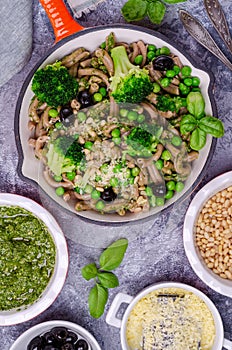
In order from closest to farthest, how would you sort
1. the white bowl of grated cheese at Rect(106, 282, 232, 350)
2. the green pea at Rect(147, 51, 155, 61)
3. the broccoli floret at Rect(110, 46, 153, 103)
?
the broccoli floret at Rect(110, 46, 153, 103), the green pea at Rect(147, 51, 155, 61), the white bowl of grated cheese at Rect(106, 282, 232, 350)

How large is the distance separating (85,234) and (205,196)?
58 cm

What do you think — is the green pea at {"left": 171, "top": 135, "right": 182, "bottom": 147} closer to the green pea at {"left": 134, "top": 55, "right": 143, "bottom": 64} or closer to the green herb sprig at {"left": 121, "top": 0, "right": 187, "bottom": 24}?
the green pea at {"left": 134, "top": 55, "right": 143, "bottom": 64}

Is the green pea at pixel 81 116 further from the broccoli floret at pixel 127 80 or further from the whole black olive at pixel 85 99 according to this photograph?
the broccoli floret at pixel 127 80

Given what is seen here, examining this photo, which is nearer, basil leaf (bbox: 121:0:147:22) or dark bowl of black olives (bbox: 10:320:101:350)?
basil leaf (bbox: 121:0:147:22)

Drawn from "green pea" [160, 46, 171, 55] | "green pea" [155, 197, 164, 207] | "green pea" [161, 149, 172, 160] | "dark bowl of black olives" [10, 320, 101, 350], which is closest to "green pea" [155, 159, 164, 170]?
"green pea" [161, 149, 172, 160]

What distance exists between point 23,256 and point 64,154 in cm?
58

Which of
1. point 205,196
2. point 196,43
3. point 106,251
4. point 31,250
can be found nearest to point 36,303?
point 31,250

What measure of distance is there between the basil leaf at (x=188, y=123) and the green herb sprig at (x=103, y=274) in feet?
2.02

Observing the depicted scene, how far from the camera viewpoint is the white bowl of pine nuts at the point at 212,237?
2.74 m

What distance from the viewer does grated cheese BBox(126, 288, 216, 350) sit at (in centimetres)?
288

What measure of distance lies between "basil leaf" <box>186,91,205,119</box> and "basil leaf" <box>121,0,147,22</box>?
0.41 m

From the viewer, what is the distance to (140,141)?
100.0 inches

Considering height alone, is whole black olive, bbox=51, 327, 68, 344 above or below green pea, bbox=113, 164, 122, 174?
below

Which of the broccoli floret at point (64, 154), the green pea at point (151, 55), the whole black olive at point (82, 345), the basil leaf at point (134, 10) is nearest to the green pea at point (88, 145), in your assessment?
the broccoli floret at point (64, 154)
